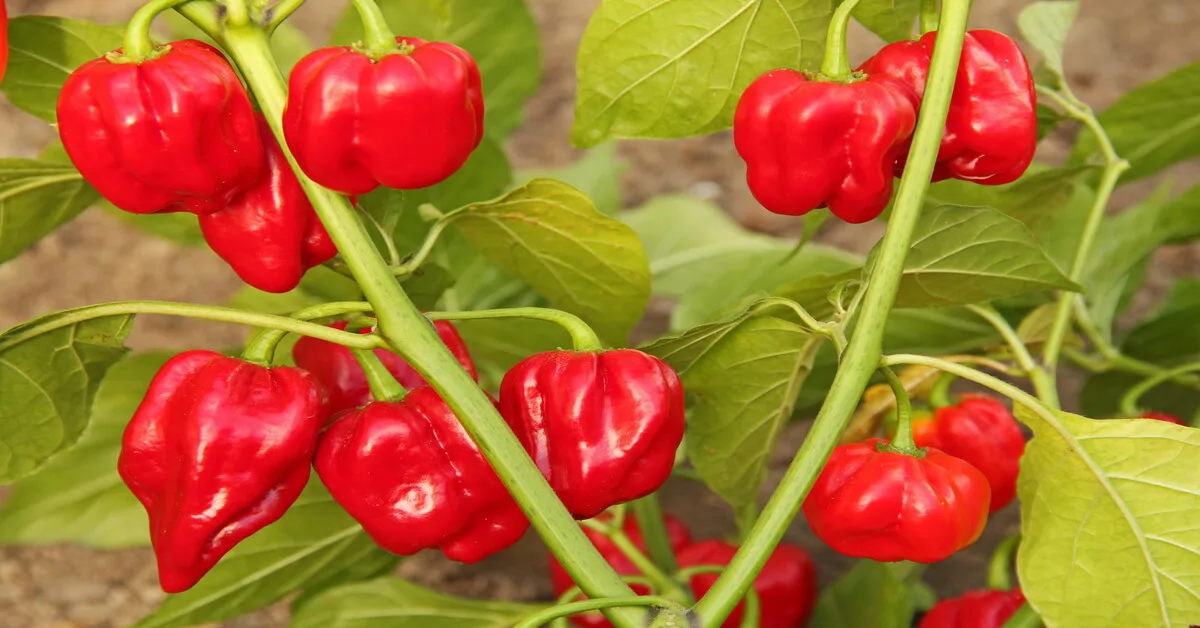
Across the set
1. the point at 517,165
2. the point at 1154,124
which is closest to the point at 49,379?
the point at 1154,124

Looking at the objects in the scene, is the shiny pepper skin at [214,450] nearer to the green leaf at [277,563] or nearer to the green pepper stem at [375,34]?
the green pepper stem at [375,34]

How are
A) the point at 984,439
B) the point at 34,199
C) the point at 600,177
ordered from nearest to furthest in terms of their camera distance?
the point at 34,199
the point at 984,439
the point at 600,177

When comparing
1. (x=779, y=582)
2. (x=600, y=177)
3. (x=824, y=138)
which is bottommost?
(x=779, y=582)

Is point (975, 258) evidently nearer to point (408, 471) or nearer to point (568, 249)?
point (568, 249)

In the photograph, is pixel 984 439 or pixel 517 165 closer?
pixel 984 439

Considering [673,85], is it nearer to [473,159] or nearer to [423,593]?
[473,159]

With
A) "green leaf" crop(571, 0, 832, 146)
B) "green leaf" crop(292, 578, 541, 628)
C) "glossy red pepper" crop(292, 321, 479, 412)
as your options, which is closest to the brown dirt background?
"green leaf" crop(292, 578, 541, 628)

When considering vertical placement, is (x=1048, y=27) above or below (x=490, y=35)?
above

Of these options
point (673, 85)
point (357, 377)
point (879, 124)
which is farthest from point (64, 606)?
point (879, 124)

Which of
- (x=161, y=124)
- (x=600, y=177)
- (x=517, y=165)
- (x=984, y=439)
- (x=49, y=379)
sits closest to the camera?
(x=161, y=124)
